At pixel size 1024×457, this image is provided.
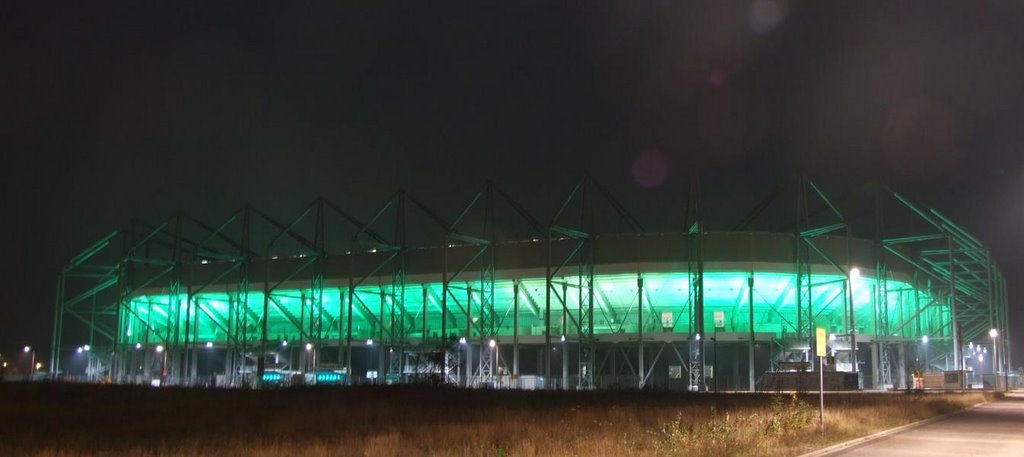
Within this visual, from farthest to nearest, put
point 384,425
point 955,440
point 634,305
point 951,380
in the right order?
point 634,305 → point 951,380 → point 955,440 → point 384,425

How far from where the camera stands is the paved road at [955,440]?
20.2 meters

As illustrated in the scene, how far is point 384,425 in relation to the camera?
2305 cm

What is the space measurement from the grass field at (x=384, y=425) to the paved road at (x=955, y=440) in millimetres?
1084

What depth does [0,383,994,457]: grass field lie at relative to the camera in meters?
17.5

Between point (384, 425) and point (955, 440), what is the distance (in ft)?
49.6

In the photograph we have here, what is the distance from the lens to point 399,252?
236 ft

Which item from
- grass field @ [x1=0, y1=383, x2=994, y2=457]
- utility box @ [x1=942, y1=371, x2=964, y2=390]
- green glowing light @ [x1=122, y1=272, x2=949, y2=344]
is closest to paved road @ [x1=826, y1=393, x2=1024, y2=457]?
grass field @ [x1=0, y1=383, x2=994, y2=457]

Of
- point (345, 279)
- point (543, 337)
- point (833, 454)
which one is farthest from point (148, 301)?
point (833, 454)

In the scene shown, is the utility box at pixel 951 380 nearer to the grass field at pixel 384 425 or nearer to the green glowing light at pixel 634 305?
the green glowing light at pixel 634 305

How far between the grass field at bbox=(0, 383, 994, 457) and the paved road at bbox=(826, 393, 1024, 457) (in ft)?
3.56

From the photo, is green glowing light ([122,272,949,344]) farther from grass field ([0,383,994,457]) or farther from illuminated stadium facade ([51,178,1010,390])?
grass field ([0,383,994,457])

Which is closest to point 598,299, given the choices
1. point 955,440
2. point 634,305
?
point 634,305

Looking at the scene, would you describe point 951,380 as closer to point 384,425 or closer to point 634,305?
point 634,305

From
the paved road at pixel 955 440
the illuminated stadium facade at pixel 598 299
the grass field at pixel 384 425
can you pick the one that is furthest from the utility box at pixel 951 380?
the paved road at pixel 955 440
